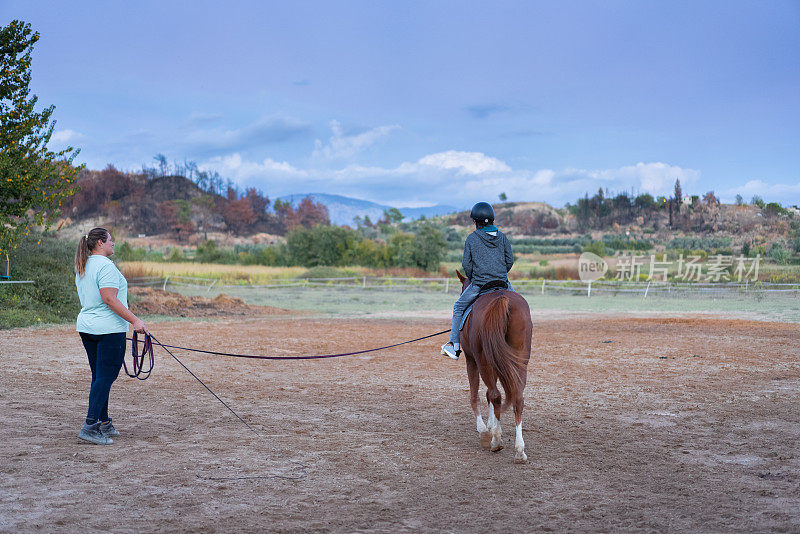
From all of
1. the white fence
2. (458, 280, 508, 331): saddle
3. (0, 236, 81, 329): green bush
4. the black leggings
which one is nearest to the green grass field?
the white fence

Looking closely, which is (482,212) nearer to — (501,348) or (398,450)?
(501,348)

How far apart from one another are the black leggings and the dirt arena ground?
15.3 inches

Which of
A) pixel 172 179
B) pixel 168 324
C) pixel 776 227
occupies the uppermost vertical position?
pixel 172 179

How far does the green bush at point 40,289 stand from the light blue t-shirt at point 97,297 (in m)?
12.4

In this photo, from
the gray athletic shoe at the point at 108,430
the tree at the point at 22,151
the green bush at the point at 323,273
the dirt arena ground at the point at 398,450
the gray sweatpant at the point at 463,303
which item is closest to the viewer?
the dirt arena ground at the point at 398,450

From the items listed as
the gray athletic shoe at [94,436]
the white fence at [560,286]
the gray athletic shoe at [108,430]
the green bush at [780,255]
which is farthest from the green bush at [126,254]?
the green bush at [780,255]

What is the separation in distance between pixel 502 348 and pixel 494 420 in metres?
0.74

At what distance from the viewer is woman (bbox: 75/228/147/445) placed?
542 cm

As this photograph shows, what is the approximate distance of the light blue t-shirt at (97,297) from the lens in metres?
5.42

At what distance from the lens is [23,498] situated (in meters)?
4.32

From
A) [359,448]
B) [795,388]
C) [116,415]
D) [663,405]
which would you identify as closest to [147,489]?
[359,448]

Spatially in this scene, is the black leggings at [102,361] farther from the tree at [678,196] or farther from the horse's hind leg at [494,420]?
the tree at [678,196]

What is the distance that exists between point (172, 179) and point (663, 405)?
108m

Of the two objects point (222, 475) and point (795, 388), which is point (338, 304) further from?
point (222, 475)
